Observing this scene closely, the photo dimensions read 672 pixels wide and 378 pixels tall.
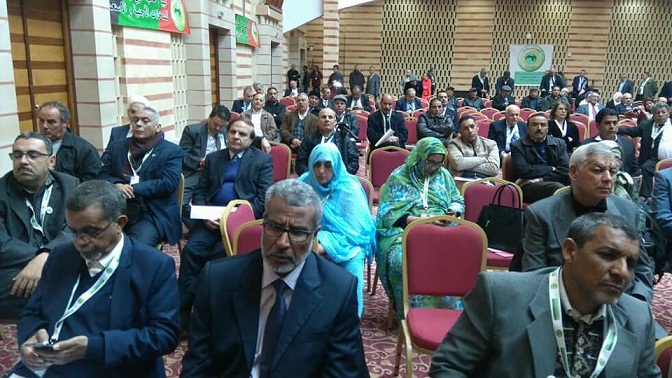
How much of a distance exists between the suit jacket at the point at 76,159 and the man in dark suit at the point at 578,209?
3.21 meters

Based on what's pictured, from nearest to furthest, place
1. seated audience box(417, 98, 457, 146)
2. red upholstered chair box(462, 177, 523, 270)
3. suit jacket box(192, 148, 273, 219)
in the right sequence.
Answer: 1. suit jacket box(192, 148, 273, 219)
2. red upholstered chair box(462, 177, 523, 270)
3. seated audience box(417, 98, 457, 146)

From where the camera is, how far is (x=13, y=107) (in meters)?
4.61

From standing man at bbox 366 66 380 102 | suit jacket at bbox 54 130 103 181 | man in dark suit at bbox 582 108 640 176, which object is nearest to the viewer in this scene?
suit jacket at bbox 54 130 103 181

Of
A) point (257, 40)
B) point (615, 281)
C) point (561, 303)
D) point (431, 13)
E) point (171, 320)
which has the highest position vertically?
point (431, 13)

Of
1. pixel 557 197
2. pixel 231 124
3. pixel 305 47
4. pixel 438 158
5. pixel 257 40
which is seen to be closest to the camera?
pixel 557 197

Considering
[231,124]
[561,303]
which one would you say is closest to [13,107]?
[231,124]

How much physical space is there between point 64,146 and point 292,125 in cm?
389

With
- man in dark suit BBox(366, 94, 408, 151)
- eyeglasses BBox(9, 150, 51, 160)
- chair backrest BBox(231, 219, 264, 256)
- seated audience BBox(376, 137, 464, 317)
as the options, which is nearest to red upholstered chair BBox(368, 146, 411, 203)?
seated audience BBox(376, 137, 464, 317)

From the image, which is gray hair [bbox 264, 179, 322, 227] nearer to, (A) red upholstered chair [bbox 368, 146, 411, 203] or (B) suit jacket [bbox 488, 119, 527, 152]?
(A) red upholstered chair [bbox 368, 146, 411, 203]

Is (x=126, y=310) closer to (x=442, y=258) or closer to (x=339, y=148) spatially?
(x=442, y=258)

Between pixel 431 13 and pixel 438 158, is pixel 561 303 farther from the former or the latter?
pixel 431 13

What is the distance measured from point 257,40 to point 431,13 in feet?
32.7

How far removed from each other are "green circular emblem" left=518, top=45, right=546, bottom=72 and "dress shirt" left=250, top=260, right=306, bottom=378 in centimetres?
2110

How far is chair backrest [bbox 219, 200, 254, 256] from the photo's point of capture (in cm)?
314
